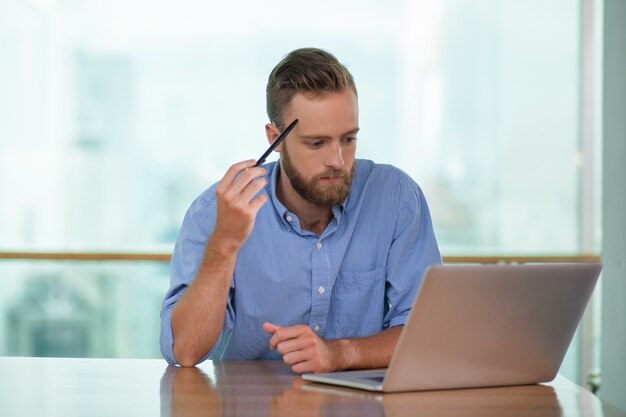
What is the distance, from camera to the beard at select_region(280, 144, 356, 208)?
6.38ft

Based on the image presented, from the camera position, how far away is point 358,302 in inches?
78.7

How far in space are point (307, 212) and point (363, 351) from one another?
45 centimetres

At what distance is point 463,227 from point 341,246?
229 centimetres

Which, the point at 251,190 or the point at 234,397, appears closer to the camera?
the point at 234,397

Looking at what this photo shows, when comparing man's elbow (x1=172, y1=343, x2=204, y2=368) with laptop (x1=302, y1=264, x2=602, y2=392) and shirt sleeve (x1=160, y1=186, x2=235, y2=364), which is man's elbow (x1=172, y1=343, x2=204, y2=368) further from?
laptop (x1=302, y1=264, x2=602, y2=392)

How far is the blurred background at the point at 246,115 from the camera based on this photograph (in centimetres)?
414

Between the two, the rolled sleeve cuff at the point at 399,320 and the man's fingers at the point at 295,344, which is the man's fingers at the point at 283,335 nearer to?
the man's fingers at the point at 295,344

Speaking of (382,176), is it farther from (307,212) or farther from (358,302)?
(358,302)

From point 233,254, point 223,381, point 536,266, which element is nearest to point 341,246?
point 233,254

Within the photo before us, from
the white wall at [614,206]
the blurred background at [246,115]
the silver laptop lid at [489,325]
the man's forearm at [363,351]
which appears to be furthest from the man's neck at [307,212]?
the blurred background at [246,115]

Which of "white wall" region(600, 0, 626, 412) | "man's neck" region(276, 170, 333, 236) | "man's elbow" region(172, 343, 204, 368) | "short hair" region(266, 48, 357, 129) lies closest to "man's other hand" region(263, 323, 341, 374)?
"man's elbow" region(172, 343, 204, 368)

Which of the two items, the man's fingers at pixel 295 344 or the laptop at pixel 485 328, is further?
the man's fingers at pixel 295 344

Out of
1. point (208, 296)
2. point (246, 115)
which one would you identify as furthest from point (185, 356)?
point (246, 115)

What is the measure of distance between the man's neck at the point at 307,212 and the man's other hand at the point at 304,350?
444 mm
